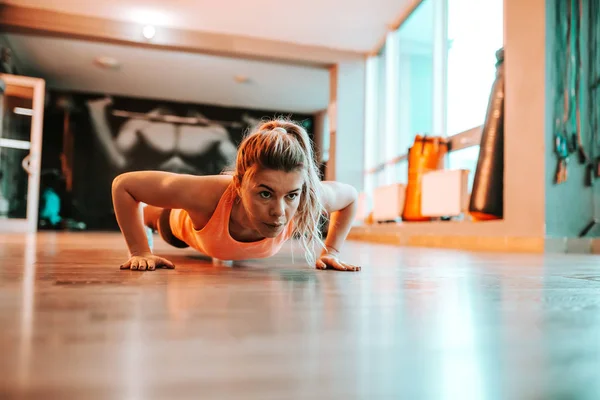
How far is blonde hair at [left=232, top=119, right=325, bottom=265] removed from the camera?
1.39 meters

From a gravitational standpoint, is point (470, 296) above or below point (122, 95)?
below

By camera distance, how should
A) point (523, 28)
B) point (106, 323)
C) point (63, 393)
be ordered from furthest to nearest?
1. point (523, 28)
2. point (106, 323)
3. point (63, 393)

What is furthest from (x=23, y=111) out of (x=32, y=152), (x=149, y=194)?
(x=149, y=194)

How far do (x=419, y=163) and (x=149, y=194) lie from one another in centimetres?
360

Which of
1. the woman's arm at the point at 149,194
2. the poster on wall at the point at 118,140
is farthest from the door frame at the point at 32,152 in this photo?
the woman's arm at the point at 149,194

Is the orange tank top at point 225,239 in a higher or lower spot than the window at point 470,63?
lower

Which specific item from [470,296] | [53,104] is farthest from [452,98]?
[53,104]

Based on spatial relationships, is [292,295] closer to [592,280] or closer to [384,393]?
[384,393]

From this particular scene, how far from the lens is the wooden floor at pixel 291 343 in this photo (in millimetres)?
395

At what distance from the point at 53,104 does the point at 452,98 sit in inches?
287

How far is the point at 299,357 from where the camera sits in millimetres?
479

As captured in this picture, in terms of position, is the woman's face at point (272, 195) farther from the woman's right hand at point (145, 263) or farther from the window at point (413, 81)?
the window at point (413, 81)

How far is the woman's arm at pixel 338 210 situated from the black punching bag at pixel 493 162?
2.07m

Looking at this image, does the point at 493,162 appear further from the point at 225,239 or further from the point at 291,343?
the point at 291,343
